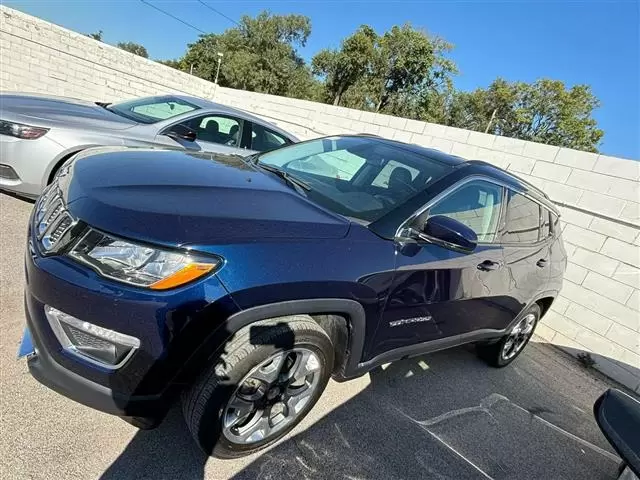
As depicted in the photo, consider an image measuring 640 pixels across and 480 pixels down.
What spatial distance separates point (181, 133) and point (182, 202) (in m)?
2.81

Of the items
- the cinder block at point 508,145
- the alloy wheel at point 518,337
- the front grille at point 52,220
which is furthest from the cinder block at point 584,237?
the front grille at point 52,220

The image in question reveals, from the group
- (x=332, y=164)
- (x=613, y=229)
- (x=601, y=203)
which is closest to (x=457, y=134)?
(x=601, y=203)

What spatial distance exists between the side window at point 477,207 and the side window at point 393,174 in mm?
301

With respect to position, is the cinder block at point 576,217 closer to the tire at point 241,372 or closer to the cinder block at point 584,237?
the cinder block at point 584,237

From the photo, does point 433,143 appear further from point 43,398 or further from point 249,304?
point 43,398

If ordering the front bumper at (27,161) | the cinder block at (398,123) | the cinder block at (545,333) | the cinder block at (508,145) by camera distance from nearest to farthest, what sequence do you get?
1. the front bumper at (27,161)
2. the cinder block at (545,333)
3. the cinder block at (508,145)
4. the cinder block at (398,123)

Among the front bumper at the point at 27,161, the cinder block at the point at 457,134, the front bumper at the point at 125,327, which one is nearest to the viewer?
the front bumper at the point at 125,327

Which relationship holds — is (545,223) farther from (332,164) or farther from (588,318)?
(332,164)

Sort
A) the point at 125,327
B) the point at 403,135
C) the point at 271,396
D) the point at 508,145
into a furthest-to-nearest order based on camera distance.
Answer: the point at 403,135
the point at 508,145
the point at 271,396
the point at 125,327

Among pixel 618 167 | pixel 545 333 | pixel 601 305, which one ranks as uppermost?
pixel 618 167

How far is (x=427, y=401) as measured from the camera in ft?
9.64

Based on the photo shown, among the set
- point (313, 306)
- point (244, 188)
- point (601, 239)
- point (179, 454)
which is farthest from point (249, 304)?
point (601, 239)

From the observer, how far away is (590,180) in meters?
4.73

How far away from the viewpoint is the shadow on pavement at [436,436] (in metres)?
1.99
